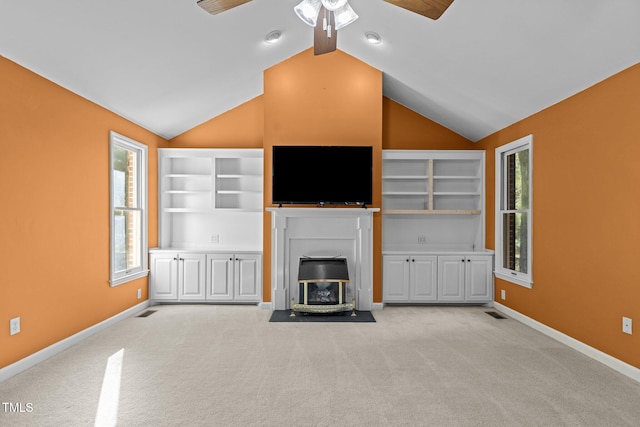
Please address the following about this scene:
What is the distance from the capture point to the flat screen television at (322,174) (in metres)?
5.20

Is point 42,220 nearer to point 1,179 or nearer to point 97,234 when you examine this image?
point 1,179

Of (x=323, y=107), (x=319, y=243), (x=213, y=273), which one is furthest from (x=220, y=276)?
(x=323, y=107)

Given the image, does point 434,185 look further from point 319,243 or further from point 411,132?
point 319,243

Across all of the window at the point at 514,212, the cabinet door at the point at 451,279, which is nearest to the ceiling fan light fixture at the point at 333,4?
the window at the point at 514,212

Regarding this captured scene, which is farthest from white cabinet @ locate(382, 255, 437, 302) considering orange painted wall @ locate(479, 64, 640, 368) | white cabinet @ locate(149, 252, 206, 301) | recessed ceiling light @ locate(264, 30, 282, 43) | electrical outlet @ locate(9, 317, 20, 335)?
electrical outlet @ locate(9, 317, 20, 335)

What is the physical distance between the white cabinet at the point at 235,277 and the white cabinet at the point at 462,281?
8.36ft

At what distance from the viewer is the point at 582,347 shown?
143 inches

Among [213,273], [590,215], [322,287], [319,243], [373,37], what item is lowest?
[322,287]

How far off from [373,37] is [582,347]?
Result: 149 inches

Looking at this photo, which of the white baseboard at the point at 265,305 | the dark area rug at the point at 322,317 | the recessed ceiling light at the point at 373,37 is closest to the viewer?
the recessed ceiling light at the point at 373,37

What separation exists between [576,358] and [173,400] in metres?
3.35

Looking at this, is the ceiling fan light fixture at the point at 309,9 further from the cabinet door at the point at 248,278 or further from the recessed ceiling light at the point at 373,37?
the cabinet door at the point at 248,278

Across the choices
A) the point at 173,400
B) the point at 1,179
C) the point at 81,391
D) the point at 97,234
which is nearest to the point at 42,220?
the point at 1,179

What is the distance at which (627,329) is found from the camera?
314cm
